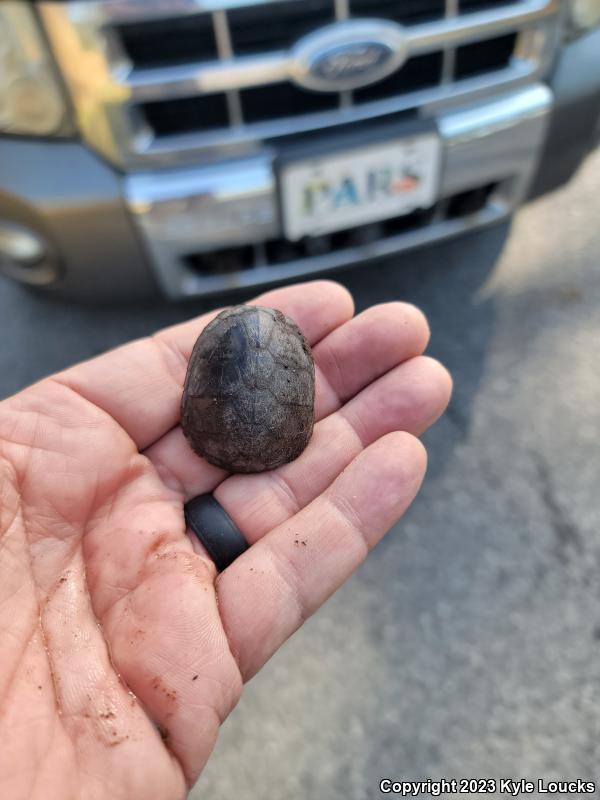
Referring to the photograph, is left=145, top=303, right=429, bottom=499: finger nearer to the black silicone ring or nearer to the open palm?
the open palm

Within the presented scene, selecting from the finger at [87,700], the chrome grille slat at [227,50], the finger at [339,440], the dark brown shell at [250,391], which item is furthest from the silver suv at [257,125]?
the finger at [87,700]

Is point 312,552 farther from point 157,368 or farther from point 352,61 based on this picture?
point 352,61

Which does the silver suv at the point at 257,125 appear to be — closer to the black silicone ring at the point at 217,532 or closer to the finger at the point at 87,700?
the black silicone ring at the point at 217,532

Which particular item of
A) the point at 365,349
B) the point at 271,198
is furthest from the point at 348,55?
the point at 365,349

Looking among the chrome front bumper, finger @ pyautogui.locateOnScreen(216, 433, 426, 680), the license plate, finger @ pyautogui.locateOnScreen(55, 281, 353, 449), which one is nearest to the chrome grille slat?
the chrome front bumper

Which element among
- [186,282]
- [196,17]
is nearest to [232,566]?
[186,282]

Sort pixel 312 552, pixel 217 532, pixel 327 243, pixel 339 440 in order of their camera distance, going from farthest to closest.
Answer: pixel 327 243 < pixel 339 440 < pixel 217 532 < pixel 312 552

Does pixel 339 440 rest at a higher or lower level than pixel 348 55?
lower
